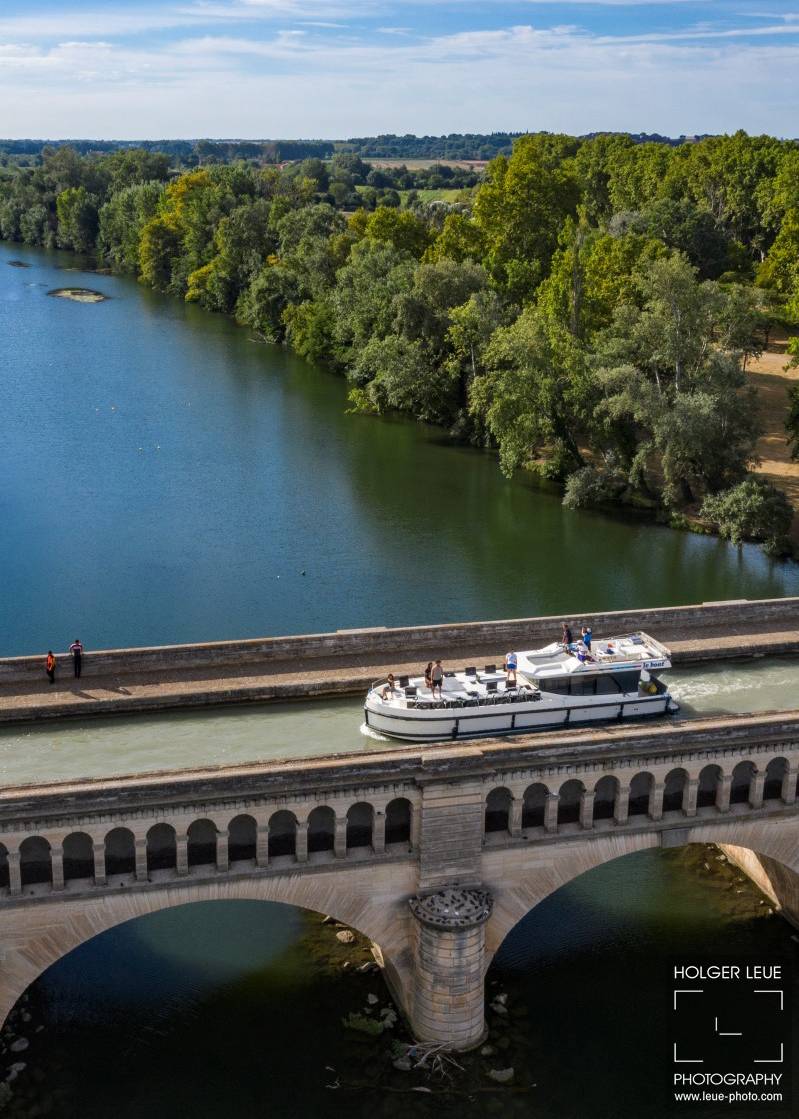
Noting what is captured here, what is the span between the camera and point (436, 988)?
30.7 metres

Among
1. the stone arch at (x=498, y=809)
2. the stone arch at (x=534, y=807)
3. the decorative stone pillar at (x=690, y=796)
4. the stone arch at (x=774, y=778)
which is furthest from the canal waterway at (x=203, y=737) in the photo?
the stone arch at (x=534, y=807)

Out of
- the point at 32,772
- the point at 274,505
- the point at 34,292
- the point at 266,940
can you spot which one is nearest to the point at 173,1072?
the point at 266,940

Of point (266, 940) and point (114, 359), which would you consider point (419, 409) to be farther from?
point (266, 940)

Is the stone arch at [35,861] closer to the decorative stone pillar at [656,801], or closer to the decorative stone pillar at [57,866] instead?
the decorative stone pillar at [57,866]

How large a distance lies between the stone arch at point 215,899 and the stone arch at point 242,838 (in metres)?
0.59

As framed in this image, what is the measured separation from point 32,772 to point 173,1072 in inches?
318

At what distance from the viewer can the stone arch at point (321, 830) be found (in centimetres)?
3012

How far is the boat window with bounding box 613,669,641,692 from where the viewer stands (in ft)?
111

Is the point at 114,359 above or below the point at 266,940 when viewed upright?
above

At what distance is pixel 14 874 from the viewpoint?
27.6 metres

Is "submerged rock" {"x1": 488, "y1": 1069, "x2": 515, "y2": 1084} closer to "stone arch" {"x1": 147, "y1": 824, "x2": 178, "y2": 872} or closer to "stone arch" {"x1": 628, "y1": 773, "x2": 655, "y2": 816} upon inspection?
"stone arch" {"x1": 628, "y1": 773, "x2": 655, "y2": 816}

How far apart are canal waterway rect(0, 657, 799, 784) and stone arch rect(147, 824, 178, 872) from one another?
2097 mm

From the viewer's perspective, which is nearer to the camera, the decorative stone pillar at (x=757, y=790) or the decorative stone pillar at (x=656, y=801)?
the decorative stone pillar at (x=656, y=801)

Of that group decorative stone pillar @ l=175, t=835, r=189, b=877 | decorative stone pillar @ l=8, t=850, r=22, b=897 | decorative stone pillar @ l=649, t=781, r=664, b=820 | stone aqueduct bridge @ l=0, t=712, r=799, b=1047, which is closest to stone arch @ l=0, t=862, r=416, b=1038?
stone aqueduct bridge @ l=0, t=712, r=799, b=1047
